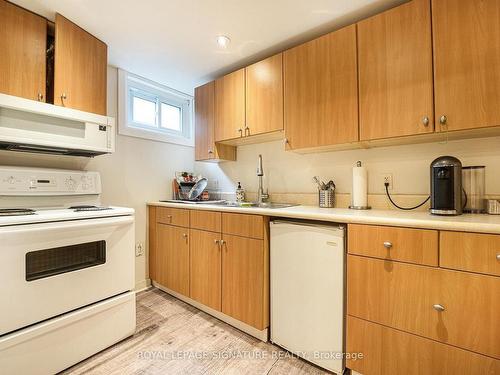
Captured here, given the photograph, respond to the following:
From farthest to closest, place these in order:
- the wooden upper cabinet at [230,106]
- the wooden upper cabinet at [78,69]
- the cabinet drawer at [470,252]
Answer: the wooden upper cabinet at [230,106], the wooden upper cabinet at [78,69], the cabinet drawer at [470,252]

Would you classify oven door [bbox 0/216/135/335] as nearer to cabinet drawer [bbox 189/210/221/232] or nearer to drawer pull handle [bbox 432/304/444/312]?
cabinet drawer [bbox 189/210/221/232]

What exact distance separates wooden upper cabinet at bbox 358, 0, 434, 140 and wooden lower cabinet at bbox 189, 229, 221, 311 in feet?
4.37

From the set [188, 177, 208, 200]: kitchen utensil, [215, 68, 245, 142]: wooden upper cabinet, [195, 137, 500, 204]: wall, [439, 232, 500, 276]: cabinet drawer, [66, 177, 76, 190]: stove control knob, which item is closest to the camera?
[439, 232, 500, 276]: cabinet drawer

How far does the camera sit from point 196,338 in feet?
5.53

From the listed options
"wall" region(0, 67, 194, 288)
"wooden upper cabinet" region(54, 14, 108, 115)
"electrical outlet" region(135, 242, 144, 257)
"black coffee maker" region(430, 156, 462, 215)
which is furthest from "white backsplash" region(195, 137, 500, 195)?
"wooden upper cabinet" region(54, 14, 108, 115)

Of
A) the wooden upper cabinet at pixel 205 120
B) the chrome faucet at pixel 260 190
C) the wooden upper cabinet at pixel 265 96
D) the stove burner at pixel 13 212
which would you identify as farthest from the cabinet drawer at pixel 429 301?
the stove burner at pixel 13 212

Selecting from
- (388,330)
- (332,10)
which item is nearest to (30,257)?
(388,330)

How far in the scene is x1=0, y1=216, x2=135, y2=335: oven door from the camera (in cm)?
116

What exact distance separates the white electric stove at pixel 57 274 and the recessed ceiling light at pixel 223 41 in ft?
4.76

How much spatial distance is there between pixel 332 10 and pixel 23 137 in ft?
6.65

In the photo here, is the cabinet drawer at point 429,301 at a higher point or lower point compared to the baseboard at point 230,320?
higher

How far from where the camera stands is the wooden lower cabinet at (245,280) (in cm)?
159

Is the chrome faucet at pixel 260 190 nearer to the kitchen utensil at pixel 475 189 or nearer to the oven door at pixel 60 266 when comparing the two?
the oven door at pixel 60 266

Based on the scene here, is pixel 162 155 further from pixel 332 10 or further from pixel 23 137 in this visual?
pixel 332 10
